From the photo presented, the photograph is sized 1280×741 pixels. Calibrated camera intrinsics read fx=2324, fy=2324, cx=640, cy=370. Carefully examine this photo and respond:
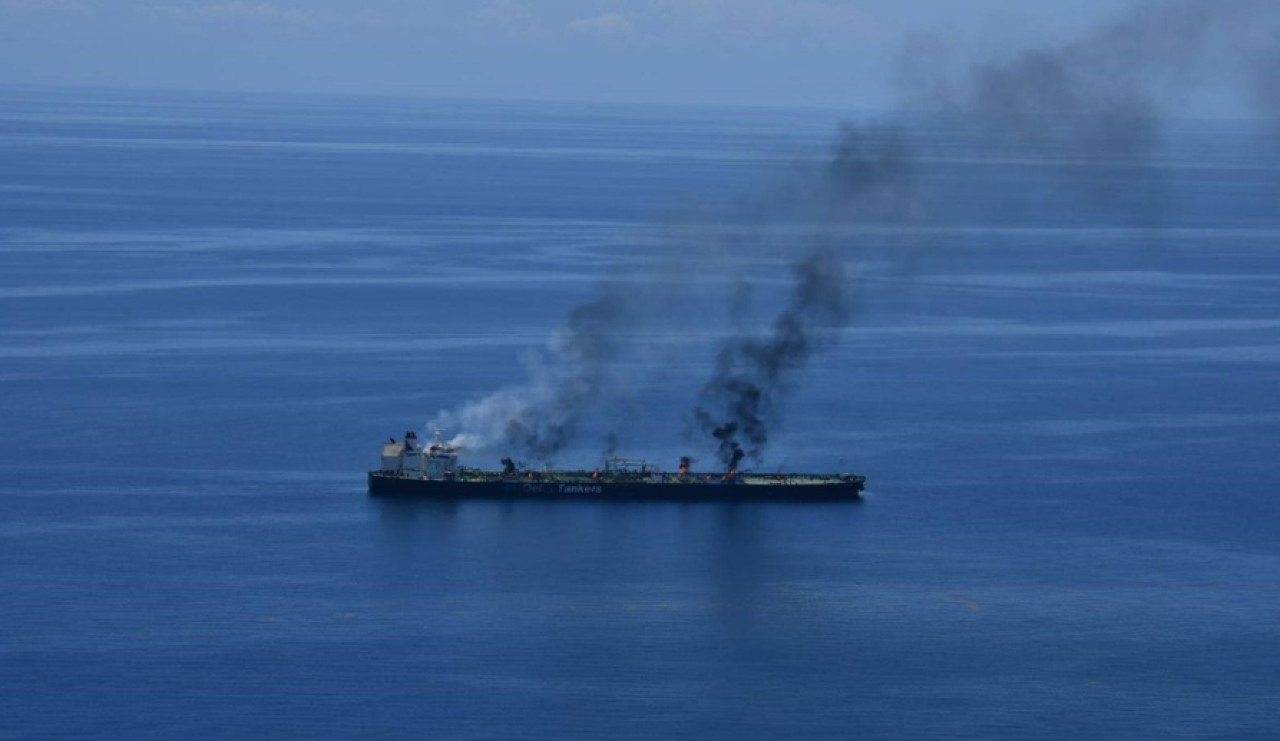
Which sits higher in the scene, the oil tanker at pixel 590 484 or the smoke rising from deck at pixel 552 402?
the smoke rising from deck at pixel 552 402

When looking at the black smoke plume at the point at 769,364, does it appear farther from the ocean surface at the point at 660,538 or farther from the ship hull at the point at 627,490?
the ship hull at the point at 627,490

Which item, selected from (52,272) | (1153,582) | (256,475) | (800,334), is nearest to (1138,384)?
(800,334)

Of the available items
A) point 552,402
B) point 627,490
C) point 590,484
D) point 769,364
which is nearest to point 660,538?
point 627,490

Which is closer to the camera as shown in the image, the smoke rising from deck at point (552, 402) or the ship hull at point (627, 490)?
the ship hull at point (627, 490)

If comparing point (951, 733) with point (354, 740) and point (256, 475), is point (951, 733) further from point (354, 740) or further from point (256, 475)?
point (256, 475)

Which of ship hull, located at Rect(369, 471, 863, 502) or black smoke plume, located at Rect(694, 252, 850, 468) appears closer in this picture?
ship hull, located at Rect(369, 471, 863, 502)

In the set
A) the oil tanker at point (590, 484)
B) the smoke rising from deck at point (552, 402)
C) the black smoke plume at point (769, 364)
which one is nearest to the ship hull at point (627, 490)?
the oil tanker at point (590, 484)

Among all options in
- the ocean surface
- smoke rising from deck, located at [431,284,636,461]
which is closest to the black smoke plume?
the ocean surface

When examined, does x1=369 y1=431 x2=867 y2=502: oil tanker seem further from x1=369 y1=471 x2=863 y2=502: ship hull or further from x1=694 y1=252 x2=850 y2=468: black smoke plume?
x1=694 y1=252 x2=850 y2=468: black smoke plume
